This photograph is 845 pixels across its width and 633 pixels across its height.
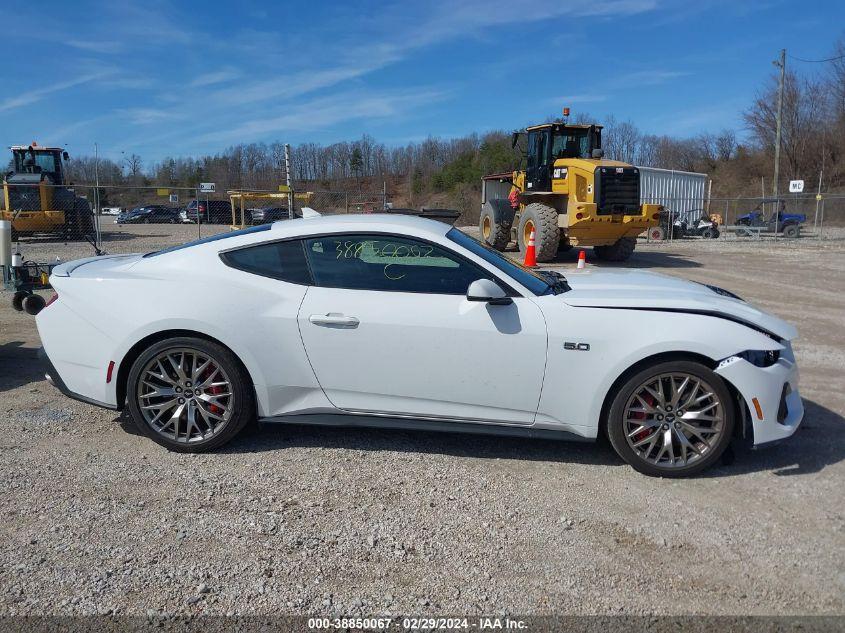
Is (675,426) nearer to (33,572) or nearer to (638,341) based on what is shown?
(638,341)

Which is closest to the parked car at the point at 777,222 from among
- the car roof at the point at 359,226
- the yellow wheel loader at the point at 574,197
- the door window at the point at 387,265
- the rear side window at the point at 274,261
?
the yellow wheel loader at the point at 574,197

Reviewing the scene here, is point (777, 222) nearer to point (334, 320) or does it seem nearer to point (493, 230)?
point (493, 230)

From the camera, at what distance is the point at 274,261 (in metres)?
4.18

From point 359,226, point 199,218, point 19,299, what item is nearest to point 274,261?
point 359,226

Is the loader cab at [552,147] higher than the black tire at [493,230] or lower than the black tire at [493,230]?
higher

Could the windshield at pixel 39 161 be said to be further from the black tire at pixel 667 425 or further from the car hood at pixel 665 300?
the black tire at pixel 667 425

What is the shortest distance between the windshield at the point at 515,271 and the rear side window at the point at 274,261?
967 mm

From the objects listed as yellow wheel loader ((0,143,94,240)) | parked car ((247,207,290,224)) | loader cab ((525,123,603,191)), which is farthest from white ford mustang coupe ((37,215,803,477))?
parked car ((247,207,290,224))

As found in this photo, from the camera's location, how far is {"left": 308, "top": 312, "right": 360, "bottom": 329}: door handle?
3.94 metres

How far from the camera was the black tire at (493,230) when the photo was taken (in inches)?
692

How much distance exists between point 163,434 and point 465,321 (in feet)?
6.75

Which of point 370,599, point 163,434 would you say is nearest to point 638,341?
point 370,599

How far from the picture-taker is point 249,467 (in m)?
4.00

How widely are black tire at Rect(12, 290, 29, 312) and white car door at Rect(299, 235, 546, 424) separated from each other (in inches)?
173
